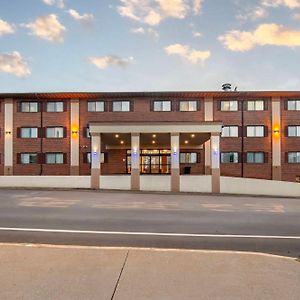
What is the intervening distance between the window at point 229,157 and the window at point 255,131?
262cm

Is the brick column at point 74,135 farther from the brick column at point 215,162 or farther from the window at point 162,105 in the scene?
the brick column at point 215,162

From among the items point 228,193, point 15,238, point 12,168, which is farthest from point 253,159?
point 15,238

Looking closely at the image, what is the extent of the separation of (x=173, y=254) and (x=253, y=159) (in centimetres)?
3198

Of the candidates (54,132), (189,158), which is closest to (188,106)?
(189,158)

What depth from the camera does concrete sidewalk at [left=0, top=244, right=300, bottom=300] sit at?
4.62 m

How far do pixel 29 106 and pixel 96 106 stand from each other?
7.39 metres

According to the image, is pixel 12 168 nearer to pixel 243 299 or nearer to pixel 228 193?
pixel 228 193

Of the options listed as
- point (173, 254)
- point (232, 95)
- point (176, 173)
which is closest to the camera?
point (173, 254)

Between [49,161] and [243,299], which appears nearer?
[243,299]

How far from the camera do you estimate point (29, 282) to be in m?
5.01

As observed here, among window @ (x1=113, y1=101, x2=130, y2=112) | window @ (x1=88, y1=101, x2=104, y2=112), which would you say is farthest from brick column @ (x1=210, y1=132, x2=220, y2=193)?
window @ (x1=88, y1=101, x2=104, y2=112)

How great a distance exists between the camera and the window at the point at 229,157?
121 feet

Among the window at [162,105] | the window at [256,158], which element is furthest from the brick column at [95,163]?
the window at [256,158]

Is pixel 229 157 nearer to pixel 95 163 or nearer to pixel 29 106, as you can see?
pixel 95 163
